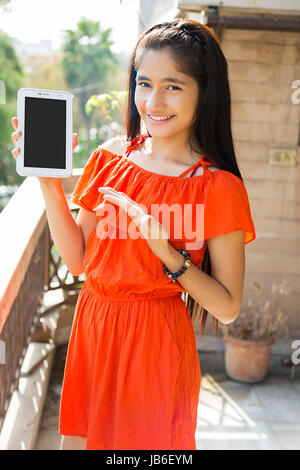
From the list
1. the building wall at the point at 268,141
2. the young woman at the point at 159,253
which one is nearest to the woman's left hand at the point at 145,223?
the young woman at the point at 159,253

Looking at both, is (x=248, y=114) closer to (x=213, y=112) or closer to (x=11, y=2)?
(x=213, y=112)

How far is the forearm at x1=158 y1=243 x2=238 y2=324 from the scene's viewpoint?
1.20 meters

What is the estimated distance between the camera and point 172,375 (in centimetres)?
128

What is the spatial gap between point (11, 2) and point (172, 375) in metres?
22.9

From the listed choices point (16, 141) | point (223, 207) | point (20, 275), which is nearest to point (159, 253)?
point (223, 207)

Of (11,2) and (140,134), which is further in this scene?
(11,2)

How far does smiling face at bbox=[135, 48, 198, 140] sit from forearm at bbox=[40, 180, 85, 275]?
0.29 metres

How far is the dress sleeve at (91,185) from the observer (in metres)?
1.36

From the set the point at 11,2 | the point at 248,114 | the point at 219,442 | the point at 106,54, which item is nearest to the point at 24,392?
the point at 219,442

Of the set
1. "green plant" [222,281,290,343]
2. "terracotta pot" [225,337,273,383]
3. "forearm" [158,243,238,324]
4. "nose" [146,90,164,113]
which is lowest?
"terracotta pot" [225,337,273,383]

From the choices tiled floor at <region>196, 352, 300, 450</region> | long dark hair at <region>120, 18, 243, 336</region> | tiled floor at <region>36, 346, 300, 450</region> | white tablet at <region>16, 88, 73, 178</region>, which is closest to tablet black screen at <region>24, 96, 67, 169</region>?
white tablet at <region>16, 88, 73, 178</region>

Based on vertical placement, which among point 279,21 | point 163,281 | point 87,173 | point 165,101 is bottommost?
point 163,281

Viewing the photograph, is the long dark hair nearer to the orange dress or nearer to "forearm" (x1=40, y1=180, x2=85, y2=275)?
the orange dress

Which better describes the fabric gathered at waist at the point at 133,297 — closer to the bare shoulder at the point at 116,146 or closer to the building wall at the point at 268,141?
the bare shoulder at the point at 116,146
